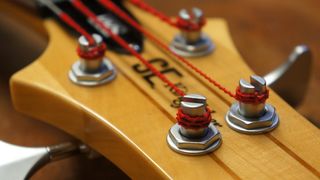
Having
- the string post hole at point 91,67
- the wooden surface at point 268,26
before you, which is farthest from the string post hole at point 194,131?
the wooden surface at point 268,26

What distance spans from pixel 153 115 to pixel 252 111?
9 cm

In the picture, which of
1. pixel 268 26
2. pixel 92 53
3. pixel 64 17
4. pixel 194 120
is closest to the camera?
pixel 194 120

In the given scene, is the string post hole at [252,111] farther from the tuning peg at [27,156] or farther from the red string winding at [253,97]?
the tuning peg at [27,156]

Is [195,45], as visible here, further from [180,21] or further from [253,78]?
[253,78]

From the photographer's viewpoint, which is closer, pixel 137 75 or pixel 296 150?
pixel 296 150

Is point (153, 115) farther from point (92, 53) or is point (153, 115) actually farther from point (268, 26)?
point (268, 26)

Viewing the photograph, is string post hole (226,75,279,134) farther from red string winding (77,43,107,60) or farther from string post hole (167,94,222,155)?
red string winding (77,43,107,60)

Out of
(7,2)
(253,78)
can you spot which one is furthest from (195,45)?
Result: (7,2)

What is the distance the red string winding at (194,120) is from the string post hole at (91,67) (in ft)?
0.43

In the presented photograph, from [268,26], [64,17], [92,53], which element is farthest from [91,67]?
[268,26]

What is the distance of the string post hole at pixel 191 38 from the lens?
69 cm

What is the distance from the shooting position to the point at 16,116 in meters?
0.74

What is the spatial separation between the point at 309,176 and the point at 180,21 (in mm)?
248

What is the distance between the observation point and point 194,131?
540 mm
